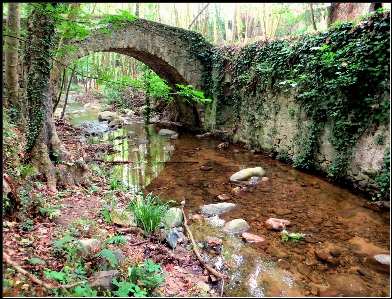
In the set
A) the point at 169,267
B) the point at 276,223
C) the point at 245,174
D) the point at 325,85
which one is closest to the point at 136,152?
the point at 245,174

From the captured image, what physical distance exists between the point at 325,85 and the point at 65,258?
4.96m

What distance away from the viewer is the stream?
8.87 ft

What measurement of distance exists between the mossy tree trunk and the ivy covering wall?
4265mm

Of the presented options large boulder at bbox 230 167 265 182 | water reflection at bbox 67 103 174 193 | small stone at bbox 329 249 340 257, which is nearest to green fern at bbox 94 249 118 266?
small stone at bbox 329 249 340 257

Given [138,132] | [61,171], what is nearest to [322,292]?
[61,171]

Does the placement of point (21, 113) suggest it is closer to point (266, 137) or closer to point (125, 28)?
point (125, 28)

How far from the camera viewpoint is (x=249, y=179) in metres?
5.52

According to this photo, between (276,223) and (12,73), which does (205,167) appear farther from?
(12,73)

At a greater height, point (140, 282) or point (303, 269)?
point (140, 282)

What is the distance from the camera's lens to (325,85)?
17.0 ft

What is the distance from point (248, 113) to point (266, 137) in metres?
0.95

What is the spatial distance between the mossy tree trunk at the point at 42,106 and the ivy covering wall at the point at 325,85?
427cm

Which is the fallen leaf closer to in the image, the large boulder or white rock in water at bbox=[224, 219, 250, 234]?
white rock in water at bbox=[224, 219, 250, 234]

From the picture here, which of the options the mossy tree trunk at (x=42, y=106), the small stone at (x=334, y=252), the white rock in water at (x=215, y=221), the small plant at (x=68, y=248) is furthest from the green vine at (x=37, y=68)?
the small stone at (x=334, y=252)
